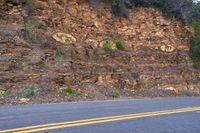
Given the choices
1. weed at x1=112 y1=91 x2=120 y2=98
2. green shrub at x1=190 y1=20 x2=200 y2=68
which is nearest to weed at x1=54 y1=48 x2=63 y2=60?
weed at x1=112 y1=91 x2=120 y2=98

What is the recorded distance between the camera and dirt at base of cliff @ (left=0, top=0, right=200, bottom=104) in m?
18.4

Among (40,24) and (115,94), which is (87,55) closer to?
(40,24)

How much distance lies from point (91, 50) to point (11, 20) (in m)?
4.41

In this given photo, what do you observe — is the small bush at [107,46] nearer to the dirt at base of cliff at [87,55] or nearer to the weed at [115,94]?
the dirt at base of cliff at [87,55]

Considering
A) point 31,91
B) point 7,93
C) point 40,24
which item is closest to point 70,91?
point 31,91

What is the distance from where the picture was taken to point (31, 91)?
664 inches

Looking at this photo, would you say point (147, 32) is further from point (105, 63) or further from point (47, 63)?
point (47, 63)

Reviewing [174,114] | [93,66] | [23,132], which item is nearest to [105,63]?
[93,66]

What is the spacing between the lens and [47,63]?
1958cm

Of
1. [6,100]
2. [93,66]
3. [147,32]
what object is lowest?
[6,100]

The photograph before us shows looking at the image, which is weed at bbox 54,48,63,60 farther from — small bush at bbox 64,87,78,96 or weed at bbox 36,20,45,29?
small bush at bbox 64,87,78,96

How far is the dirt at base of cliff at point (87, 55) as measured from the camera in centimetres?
1838

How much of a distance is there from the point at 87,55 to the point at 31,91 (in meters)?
5.58

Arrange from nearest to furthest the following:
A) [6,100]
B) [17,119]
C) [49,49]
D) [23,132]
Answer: [23,132], [17,119], [6,100], [49,49]
